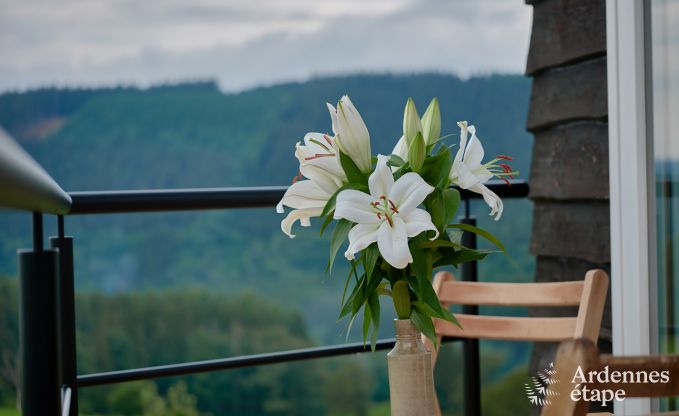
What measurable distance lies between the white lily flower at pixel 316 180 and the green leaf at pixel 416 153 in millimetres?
93

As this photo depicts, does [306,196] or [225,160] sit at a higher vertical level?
[225,160]

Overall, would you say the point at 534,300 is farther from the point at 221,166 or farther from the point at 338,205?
the point at 221,166

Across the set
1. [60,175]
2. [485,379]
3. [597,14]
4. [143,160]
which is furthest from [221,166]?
[597,14]

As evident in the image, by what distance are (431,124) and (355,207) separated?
19 cm

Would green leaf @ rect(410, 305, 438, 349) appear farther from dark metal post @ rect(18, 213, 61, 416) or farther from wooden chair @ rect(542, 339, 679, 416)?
dark metal post @ rect(18, 213, 61, 416)

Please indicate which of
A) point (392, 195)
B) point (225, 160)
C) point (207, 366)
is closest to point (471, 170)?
point (392, 195)

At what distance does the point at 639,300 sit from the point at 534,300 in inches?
17.3

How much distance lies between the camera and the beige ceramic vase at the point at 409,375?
99 cm

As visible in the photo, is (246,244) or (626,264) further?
(246,244)

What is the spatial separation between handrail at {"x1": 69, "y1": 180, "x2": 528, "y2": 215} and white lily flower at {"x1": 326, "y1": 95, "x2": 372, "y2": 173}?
30.1 inches

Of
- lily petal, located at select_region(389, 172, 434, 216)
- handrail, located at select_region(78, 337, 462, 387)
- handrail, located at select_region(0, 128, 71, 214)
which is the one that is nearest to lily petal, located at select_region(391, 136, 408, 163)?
lily petal, located at select_region(389, 172, 434, 216)

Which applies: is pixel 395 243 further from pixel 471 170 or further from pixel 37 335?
pixel 37 335

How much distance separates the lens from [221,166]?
6.90 metres

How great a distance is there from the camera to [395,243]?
2.95 ft
